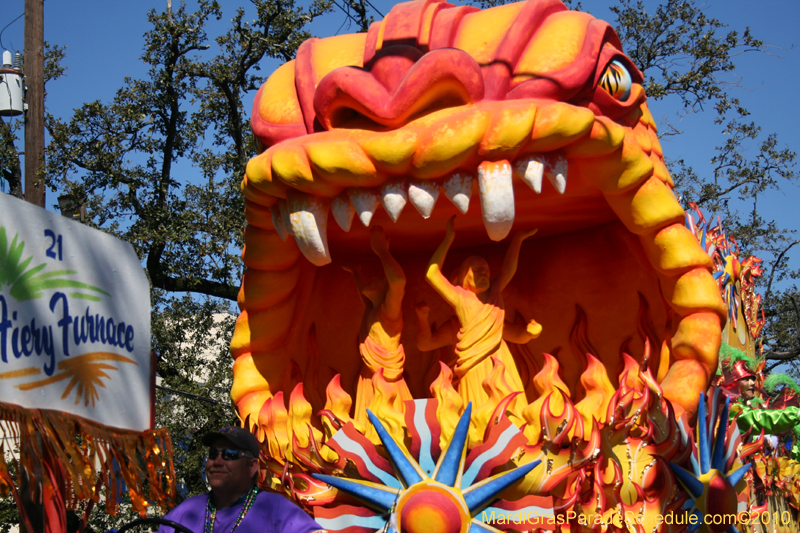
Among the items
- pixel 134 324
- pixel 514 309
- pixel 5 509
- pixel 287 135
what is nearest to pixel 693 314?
pixel 514 309

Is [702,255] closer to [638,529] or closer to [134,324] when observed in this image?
[638,529]

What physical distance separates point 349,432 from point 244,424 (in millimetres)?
708

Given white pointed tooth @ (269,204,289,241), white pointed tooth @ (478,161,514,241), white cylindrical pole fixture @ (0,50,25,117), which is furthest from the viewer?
white cylindrical pole fixture @ (0,50,25,117)

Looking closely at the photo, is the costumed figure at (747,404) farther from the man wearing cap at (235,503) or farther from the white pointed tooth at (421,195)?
the man wearing cap at (235,503)

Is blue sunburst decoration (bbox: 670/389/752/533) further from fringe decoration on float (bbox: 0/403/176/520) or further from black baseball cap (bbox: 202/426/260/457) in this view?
fringe decoration on float (bbox: 0/403/176/520)

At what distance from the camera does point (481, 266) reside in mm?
4059

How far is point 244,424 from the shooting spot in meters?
4.04

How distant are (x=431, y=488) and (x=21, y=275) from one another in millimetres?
1743

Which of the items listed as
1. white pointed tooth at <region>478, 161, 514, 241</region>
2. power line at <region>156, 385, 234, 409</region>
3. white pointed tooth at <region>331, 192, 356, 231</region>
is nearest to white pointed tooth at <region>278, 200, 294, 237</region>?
white pointed tooth at <region>331, 192, 356, 231</region>

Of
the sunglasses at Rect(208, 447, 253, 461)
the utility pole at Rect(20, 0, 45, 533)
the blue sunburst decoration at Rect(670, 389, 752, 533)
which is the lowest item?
the blue sunburst decoration at Rect(670, 389, 752, 533)

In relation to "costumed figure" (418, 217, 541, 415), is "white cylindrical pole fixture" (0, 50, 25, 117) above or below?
above

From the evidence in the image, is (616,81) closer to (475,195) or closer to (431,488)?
(475,195)

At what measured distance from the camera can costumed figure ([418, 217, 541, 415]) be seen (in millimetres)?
3873

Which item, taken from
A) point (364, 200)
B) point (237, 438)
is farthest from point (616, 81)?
point (237, 438)
